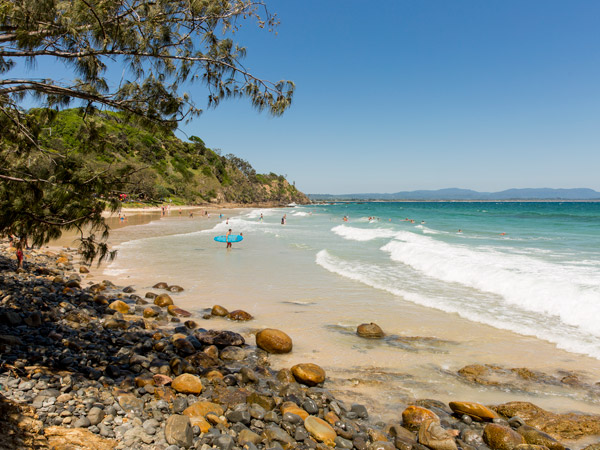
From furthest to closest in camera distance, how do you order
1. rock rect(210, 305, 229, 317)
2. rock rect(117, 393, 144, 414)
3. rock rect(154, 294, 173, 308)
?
rock rect(154, 294, 173, 308)
rock rect(210, 305, 229, 317)
rock rect(117, 393, 144, 414)

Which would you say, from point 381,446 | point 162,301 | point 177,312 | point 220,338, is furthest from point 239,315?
point 381,446

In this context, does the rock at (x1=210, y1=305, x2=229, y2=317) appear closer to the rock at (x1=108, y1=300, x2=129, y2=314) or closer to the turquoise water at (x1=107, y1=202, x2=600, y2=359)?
the turquoise water at (x1=107, y1=202, x2=600, y2=359)

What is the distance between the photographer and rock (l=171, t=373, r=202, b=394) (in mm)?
4898

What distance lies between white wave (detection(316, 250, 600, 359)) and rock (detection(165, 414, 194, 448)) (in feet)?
24.6

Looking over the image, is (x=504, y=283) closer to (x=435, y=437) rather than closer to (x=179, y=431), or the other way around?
(x=435, y=437)

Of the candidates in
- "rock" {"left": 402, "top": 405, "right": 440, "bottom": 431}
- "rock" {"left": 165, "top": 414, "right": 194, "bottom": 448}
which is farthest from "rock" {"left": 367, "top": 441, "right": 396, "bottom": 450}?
"rock" {"left": 165, "top": 414, "right": 194, "bottom": 448}

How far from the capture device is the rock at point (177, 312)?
8.83 meters

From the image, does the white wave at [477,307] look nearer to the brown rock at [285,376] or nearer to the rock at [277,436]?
the brown rock at [285,376]

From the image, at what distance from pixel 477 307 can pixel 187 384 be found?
8383 millimetres

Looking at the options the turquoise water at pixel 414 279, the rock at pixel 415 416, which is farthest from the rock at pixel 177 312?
the rock at pixel 415 416

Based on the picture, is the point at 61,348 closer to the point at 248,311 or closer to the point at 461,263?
the point at 248,311

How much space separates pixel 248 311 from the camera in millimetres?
9453

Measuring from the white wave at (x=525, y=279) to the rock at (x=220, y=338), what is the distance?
8.05 metres

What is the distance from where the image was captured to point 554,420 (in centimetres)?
467
